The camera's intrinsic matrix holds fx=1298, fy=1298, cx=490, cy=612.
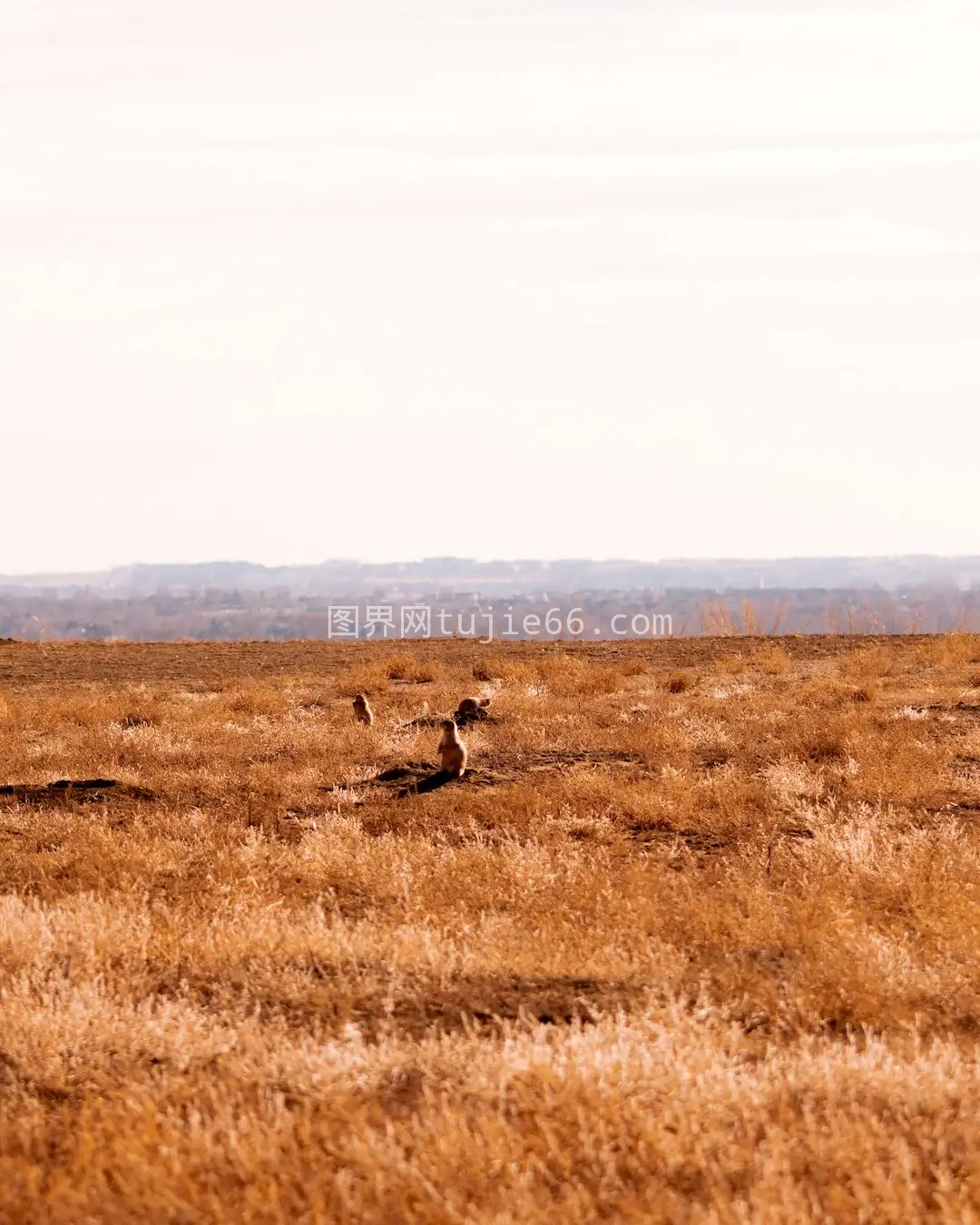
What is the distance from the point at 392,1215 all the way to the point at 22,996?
8.21ft

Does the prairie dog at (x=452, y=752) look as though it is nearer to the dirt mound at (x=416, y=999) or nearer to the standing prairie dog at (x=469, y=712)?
the standing prairie dog at (x=469, y=712)

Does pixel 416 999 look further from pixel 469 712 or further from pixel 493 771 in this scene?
pixel 469 712

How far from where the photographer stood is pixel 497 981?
6.02 meters

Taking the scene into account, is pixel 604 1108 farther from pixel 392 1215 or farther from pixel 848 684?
pixel 848 684

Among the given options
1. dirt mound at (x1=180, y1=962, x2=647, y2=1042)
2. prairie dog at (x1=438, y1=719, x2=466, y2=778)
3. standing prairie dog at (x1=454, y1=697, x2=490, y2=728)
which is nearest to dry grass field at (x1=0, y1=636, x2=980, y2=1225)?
dirt mound at (x1=180, y1=962, x2=647, y2=1042)

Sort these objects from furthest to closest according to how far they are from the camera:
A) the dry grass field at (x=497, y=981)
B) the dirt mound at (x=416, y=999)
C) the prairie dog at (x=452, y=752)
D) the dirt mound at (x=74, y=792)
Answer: the prairie dog at (x=452, y=752) < the dirt mound at (x=74, y=792) < the dirt mound at (x=416, y=999) < the dry grass field at (x=497, y=981)

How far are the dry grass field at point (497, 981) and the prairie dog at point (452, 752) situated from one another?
0.66 feet

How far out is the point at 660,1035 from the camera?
200 inches

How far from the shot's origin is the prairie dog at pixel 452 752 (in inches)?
449

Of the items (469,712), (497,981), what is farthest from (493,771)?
(497,981)

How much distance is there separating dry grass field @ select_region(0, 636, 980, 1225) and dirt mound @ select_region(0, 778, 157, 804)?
9cm

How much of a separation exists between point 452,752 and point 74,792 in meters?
3.26

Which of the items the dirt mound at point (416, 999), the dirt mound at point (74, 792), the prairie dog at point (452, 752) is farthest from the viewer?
the prairie dog at point (452, 752)

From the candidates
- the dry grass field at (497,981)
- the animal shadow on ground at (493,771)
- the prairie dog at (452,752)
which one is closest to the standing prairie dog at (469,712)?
the dry grass field at (497,981)
